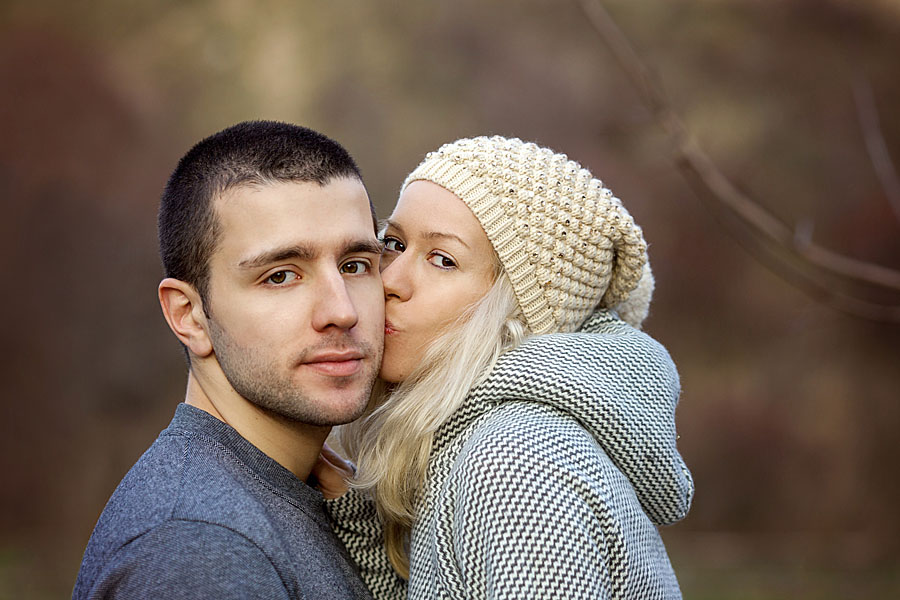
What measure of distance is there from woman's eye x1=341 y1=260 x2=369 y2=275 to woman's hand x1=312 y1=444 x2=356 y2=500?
1.76 ft

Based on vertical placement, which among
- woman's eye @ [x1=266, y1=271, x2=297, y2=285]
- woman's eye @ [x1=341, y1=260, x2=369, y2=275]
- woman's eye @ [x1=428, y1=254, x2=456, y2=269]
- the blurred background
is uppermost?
woman's eye @ [x1=266, y1=271, x2=297, y2=285]

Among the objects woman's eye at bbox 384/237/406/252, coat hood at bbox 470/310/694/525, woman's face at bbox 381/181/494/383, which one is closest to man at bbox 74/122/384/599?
woman's face at bbox 381/181/494/383

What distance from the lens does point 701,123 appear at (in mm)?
6422

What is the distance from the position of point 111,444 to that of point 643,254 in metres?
4.94

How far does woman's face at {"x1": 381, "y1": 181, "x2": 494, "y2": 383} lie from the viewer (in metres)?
2.24

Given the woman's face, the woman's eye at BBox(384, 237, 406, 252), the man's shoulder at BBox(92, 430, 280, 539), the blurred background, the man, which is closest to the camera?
the man's shoulder at BBox(92, 430, 280, 539)

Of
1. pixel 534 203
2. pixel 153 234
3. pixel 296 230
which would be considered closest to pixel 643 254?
pixel 534 203

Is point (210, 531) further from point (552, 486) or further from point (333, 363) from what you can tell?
point (552, 486)

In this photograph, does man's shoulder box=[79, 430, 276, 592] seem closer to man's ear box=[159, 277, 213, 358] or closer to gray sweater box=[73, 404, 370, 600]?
gray sweater box=[73, 404, 370, 600]

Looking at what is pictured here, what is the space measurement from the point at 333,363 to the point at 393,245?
0.53 meters

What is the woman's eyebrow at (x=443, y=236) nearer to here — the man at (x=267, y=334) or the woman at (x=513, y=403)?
the woman at (x=513, y=403)

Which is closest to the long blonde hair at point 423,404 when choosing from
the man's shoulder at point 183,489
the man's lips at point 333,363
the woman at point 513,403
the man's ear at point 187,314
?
the woman at point 513,403

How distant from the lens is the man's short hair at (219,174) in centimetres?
199

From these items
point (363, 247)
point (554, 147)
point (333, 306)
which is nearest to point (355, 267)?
point (363, 247)
